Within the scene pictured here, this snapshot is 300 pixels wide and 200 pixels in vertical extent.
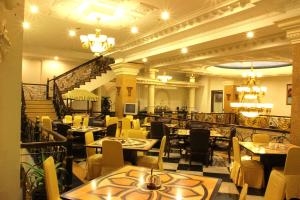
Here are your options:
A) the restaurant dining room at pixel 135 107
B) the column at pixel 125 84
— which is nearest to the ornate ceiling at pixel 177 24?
the restaurant dining room at pixel 135 107

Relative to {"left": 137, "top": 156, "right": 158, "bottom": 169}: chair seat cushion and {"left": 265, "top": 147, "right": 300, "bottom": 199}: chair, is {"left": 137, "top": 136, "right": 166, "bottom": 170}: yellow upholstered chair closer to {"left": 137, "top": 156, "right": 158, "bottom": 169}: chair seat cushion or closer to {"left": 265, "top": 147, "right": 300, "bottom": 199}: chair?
{"left": 137, "top": 156, "right": 158, "bottom": 169}: chair seat cushion

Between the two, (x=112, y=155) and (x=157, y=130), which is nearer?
(x=112, y=155)

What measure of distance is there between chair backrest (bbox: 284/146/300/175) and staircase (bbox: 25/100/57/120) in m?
8.94

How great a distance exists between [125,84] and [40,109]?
3637mm

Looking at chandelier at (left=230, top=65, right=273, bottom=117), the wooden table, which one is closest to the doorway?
chandelier at (left=230, top=65, right=273, bottom=117)

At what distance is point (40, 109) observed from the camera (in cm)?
1066

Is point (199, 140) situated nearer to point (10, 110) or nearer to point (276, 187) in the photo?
point (276, 187)

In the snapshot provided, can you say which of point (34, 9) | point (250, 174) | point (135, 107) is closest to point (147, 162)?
point (250, 174)

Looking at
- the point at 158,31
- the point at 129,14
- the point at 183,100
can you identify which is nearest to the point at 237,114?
the point at 183,100

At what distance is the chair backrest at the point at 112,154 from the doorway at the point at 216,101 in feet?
46.5

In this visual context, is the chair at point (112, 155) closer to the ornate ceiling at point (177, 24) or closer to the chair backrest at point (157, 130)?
the ornate ceiling at point (177, 24)

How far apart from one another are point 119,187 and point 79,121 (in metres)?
6.65

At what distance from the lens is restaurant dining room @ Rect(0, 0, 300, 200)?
8.68ft

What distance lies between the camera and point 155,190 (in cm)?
237
